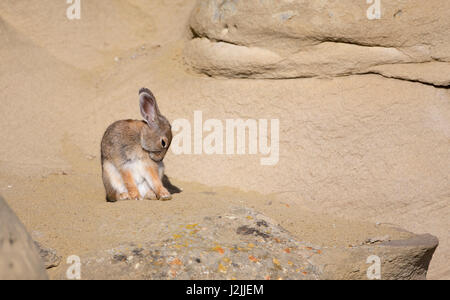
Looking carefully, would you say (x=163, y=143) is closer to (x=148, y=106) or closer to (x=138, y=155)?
(x=138, y=155)

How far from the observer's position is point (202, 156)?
748 centimetres

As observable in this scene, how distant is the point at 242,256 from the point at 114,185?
6.96ft

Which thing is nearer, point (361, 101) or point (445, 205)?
point (445, 205)

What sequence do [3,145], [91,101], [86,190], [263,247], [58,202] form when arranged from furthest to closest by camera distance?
[91,101] < [3,145] < [86,190] < [58,202] < [263,247]

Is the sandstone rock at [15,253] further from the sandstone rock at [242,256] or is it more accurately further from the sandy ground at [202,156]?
the sandy ground at [202,156]

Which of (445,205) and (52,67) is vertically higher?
(52,67)

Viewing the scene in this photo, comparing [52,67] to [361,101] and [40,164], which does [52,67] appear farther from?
[361,101]

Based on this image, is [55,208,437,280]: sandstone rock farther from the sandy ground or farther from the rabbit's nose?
the rabbit's nose

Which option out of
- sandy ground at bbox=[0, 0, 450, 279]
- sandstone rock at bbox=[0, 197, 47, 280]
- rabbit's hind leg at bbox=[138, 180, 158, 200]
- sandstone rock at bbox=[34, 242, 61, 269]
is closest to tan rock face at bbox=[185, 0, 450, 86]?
sandy ground at bbox=[0, 0, 450, 279]

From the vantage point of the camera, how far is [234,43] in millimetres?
7844

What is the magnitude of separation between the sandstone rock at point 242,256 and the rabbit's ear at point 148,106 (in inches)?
58.4

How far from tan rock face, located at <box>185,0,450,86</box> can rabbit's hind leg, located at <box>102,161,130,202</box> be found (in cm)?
280

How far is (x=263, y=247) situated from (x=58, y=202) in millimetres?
2532

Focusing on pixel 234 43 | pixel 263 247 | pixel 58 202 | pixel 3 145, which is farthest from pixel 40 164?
pixel 263 247
